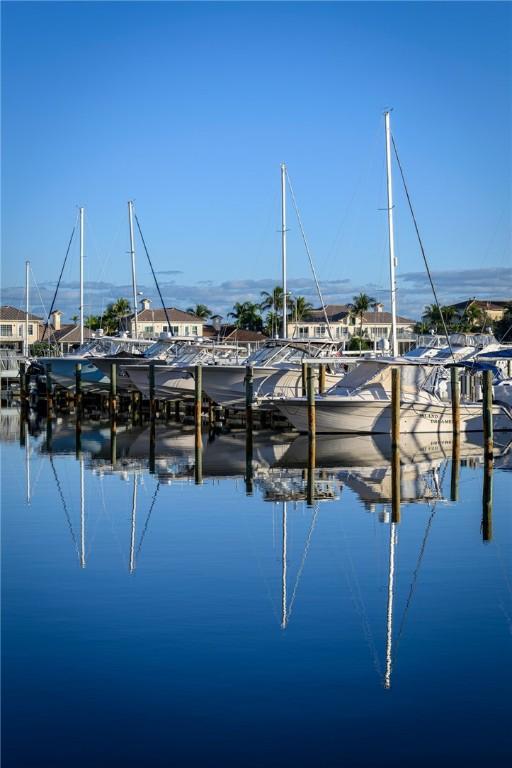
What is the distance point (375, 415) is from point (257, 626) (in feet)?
82.6

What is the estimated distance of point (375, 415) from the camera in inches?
1547

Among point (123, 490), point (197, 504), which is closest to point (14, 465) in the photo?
point (123, 490)

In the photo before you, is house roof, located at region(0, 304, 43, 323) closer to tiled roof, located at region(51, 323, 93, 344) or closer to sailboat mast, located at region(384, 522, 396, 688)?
tiled roof, located at region(51, 323, 93, 344)

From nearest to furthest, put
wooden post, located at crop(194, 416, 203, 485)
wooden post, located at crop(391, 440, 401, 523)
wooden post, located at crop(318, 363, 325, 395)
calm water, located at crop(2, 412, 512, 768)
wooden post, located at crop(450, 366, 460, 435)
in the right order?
calm water, located at crop(2, 412, 512, 768) < wooden post, located at crop(391, 440, 401, 523) < wooden post, located at crop(194, 416, 203, 485) < wooden post, located at crop(450, 366, 460, 435) < wooden post, located at crop(318, 363, 325, 395)

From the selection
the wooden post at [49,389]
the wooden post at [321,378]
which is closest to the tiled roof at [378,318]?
the wooden post at [49,389]

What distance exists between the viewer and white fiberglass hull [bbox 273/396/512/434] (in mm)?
38719

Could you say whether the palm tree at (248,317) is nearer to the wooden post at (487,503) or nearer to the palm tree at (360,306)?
A: the palm tree at (360,306)

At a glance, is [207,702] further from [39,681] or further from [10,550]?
[10,550]

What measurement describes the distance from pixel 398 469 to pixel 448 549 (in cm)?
1095

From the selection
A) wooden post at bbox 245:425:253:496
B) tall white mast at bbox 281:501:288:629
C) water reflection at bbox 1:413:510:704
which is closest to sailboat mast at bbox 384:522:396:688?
water reflection at bbox 1:413:510:704

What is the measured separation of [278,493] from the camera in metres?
27.0

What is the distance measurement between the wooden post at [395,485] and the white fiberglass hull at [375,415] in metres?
5.69

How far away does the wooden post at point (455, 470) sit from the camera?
26752mm

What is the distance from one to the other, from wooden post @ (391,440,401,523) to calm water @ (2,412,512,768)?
8.4 inches
